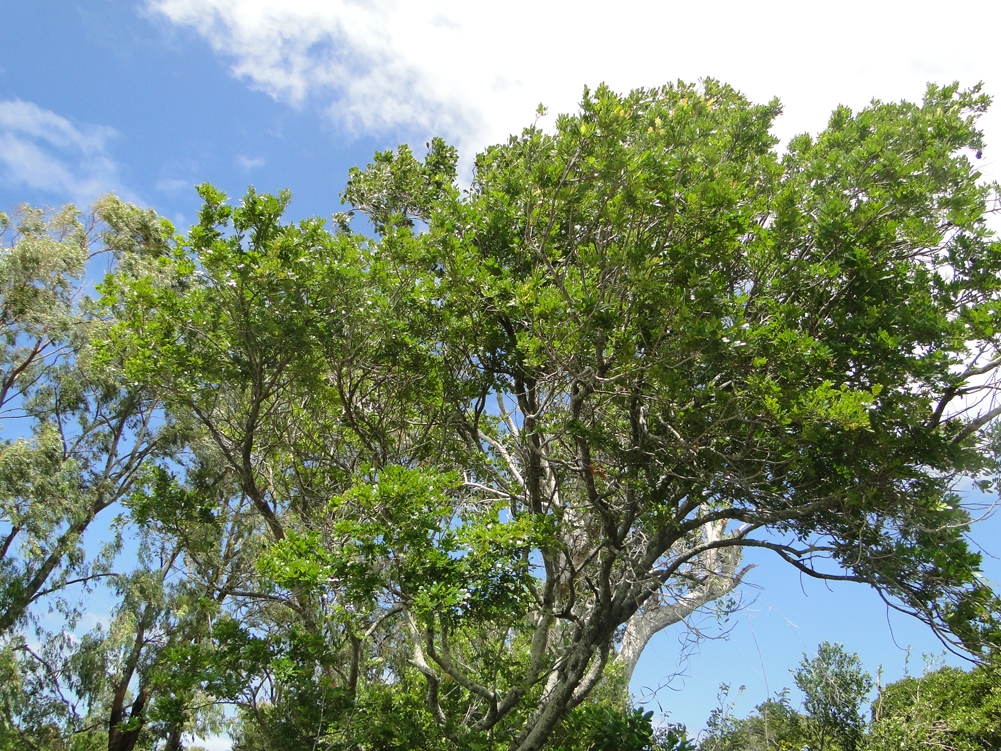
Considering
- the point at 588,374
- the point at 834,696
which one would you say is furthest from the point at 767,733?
the point at 588,374

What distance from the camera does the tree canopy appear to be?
239 inches

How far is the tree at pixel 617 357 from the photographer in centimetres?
606

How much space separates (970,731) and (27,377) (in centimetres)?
2033

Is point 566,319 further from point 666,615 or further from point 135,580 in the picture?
point 135,580

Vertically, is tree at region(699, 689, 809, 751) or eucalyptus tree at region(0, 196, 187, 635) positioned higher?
eucalyptus tree at region(0, 196, 187, 635)

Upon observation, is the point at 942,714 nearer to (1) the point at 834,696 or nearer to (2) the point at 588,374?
(1) the point at 834,696

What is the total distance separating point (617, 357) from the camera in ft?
21.6

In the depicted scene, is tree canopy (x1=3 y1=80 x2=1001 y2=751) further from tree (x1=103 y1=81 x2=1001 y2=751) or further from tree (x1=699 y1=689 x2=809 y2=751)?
tree (x1=699 y1=689 x2=809 y2=751)

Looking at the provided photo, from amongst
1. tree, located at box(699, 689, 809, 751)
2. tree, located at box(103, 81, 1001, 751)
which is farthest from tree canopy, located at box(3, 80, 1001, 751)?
tree, located at box(699, 689, 809, 751)

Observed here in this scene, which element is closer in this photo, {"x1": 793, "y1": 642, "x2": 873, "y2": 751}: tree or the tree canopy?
the tree canopy

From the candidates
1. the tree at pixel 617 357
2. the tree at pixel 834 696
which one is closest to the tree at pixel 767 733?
the tree at pixel 834 696

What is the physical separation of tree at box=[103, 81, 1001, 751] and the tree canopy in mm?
33

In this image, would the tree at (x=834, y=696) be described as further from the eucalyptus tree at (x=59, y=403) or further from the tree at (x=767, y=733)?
the eucalyptus tree at (x=59, y=403)

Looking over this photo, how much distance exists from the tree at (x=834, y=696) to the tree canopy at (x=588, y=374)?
4.93m
